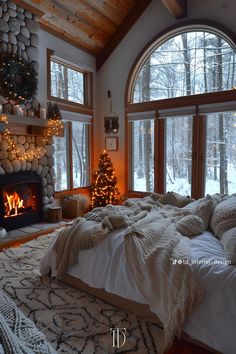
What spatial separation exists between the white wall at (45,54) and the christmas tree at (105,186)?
5.81ft

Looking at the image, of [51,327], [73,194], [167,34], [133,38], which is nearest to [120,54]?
[133,38]

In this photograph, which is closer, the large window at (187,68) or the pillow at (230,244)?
the pillow at (230,244)

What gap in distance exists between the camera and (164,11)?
512 centimetres

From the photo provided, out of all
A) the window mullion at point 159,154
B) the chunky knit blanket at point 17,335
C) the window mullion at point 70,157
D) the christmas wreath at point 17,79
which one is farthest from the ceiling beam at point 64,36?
the chunky knit blanket at point 17,335

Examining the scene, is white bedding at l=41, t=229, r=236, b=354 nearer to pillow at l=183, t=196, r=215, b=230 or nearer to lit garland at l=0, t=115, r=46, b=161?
pillow at l=183, t=196, r=215, b=230

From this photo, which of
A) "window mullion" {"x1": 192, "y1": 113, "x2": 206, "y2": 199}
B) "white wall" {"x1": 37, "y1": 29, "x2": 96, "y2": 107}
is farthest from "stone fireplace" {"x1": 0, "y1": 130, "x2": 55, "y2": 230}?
"window mullion" {"x1": 192, "y1": 113, "x2": 206, "y2": 199}

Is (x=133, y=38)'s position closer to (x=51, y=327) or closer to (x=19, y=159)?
(x=19, y=159)

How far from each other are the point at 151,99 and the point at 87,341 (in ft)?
15.4

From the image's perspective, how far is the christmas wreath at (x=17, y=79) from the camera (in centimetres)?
395

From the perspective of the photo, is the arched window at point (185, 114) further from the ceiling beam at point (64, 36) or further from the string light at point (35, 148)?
the string light at point (35, 148)

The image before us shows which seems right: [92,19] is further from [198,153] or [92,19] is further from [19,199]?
[19,199]

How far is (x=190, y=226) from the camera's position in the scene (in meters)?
2.29

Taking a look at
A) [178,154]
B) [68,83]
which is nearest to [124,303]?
[178,154]

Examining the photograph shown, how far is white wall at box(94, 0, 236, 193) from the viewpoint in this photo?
180 inches
